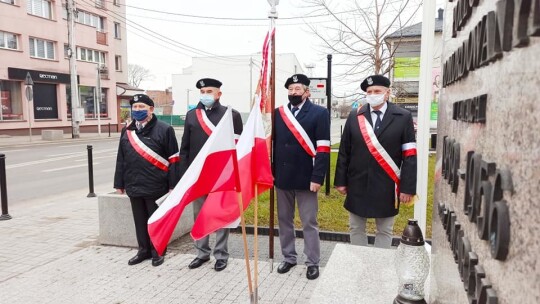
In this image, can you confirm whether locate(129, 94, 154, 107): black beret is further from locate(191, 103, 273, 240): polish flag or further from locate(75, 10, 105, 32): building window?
locate(75, 10, 105, 32): building window

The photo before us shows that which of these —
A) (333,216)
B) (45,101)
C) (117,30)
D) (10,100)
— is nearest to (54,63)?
(45,101)

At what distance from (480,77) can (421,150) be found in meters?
3.38

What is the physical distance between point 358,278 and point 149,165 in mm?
2680

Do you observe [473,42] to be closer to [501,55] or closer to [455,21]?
[501,55]

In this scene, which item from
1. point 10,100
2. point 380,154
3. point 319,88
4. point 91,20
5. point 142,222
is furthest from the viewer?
point 91,20

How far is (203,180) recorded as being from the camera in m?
3.04

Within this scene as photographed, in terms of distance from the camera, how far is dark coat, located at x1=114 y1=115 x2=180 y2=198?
15.3ft

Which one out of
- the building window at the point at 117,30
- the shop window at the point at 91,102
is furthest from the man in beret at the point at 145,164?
the building window at the point at 117,30

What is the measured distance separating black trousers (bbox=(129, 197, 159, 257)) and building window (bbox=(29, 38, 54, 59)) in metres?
26.8

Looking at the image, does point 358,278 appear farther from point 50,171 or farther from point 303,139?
point 50,171

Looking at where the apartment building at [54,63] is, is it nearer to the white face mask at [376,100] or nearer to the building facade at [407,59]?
the building facade at [407,59]

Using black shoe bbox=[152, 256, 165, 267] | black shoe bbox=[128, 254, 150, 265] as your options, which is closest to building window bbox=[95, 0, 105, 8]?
black shoe bbox=[128, 254, 150, 265]

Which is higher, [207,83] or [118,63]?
[118,63]

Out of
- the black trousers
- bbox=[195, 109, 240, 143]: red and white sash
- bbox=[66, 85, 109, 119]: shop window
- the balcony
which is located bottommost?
the black trousers
